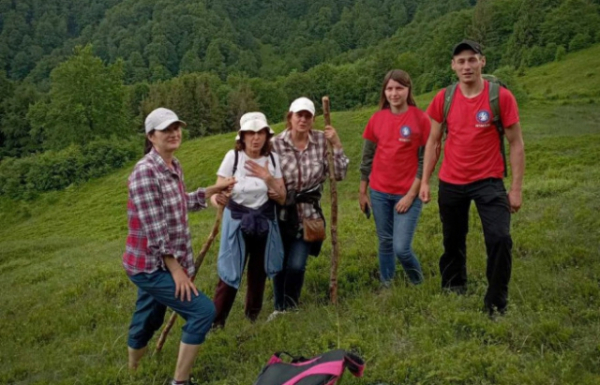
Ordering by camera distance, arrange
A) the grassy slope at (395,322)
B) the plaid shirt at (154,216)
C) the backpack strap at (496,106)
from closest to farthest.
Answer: the grassy slope at (395,322) → the plaid shirt at (154,216) → the backpack strap at (496,106)

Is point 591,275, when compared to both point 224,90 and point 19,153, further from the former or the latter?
point 224,90

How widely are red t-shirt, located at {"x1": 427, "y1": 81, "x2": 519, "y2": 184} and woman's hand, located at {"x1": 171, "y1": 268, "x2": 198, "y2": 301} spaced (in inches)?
106

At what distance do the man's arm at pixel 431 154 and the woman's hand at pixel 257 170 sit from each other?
161 centimetres

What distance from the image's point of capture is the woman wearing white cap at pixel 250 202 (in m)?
5.64

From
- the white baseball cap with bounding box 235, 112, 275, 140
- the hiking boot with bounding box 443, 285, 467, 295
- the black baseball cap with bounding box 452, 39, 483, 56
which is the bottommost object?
the hiking boot with bounding box 443, 285, 467, 295

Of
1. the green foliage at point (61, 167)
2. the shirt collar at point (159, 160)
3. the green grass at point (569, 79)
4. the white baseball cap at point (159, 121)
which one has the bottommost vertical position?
the green foliage at point (61, 167)

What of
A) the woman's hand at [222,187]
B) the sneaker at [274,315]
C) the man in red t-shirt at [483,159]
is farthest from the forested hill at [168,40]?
the man in red t-shirt at [483,159]

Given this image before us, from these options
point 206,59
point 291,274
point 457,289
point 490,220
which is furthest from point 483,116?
point 206,59

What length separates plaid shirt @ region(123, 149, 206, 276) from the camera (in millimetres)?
4535

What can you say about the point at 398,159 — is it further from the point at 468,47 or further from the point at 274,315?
the point at 274,315

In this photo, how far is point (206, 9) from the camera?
197750mm

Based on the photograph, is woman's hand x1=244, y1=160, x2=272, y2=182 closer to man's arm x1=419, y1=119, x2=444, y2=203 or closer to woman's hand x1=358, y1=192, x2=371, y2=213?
woman's hand x1=358, y1=192, x2=371, y2=213

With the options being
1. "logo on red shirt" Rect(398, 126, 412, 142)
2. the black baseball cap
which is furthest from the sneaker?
the black baseball cap

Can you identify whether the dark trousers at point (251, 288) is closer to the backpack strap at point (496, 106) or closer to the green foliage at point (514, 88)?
the backpack strap at point (496, 106)
